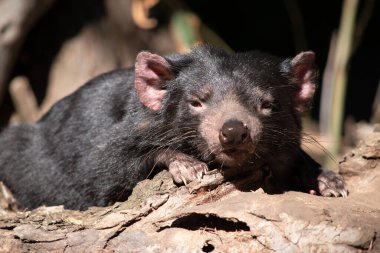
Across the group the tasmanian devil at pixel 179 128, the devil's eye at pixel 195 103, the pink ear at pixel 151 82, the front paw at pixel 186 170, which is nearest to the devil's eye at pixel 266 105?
the tasmanian devil at pixel 179 128

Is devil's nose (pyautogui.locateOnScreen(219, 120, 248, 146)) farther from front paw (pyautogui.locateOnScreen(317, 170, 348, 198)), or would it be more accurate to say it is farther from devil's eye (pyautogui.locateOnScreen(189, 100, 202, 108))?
front paw (pyautogui.locateOnScreen(317, 170, 348, 198))

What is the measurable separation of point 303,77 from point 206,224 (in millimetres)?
1447

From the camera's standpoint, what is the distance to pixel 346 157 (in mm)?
4230

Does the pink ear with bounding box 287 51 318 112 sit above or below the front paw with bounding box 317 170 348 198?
above

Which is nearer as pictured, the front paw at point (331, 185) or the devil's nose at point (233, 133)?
Answer: the devil's nose at point (233, 133)

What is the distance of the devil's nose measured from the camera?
11.0 feet

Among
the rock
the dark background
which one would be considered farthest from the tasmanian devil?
the dark background

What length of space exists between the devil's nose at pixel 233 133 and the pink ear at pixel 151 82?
2.85 feet

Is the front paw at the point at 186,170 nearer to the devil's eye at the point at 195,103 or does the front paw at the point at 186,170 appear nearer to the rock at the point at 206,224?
the rock at the point at 206,224

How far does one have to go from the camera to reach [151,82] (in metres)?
4.19

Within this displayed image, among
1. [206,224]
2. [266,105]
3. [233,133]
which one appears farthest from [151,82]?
[206,224]

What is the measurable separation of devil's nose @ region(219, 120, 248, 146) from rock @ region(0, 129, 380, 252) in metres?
0.30

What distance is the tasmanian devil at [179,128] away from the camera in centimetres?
371

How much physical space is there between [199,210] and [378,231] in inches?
35.2
